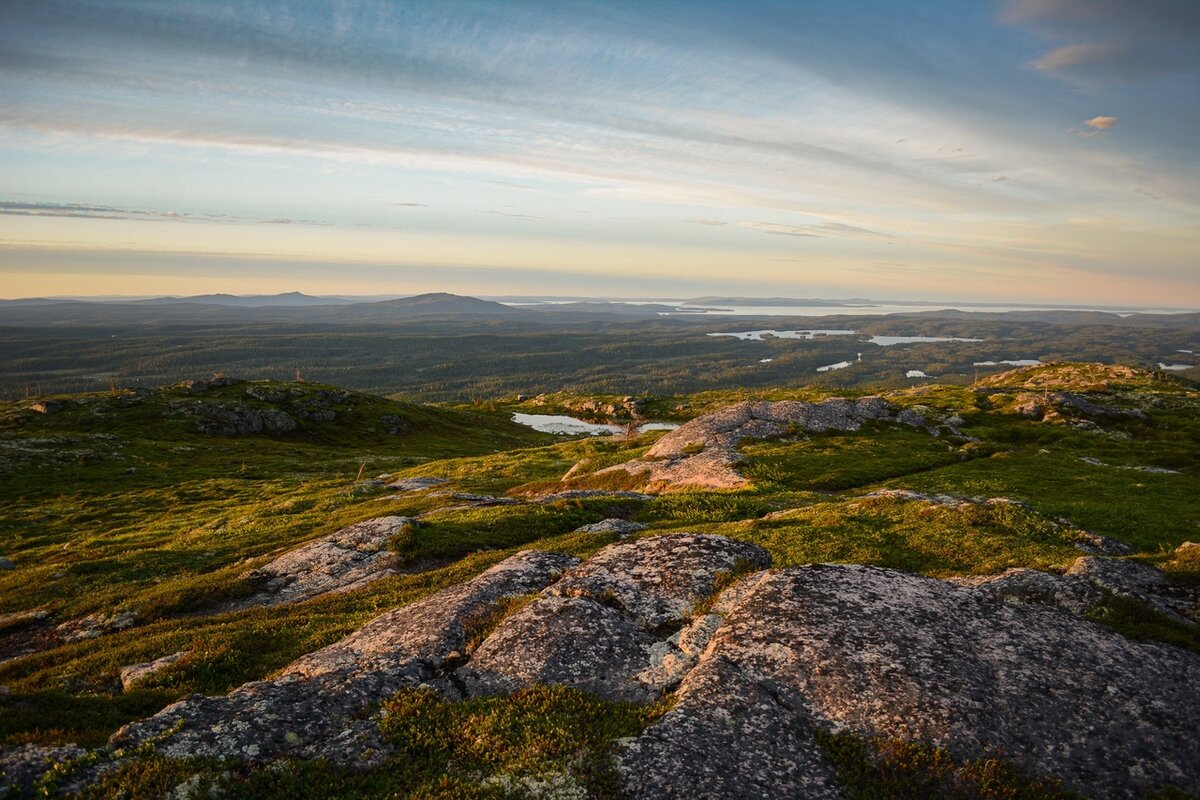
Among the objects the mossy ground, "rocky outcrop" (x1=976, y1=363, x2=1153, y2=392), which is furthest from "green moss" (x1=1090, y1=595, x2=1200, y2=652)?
"rocky outcrop" (x1=976, y1=363, x2=1153, y2=392)

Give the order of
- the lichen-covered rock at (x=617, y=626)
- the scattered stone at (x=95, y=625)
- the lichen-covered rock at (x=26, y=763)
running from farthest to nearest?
the scattered stone at (x=95, y=625) → the lichen-covered rock at (x=617, y=626) → the lichen-covered rock at (x=26, y=763)

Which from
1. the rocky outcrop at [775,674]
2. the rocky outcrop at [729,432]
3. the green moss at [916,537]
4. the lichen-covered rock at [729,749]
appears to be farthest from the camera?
the rocky outcrop at [729,432]

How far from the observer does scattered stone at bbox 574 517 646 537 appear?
26.4 m

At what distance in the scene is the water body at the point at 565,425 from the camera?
Result: 127 m

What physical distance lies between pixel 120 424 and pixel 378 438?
3992 cm

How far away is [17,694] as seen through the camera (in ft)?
42.4

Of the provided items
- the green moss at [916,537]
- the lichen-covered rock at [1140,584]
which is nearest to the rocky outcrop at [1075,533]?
the green moss at [916,537]

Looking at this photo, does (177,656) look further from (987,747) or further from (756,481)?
(756,481)

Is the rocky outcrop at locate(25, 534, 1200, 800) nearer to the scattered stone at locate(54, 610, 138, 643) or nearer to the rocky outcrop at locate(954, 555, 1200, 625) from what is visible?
the rocky outcrop at locate(954, 555, 1200, 625)

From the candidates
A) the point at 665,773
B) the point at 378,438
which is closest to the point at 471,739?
the point at 665,773

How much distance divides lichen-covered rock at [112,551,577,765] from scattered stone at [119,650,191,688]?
3714 mm

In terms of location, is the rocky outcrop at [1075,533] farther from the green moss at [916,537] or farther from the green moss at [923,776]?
the green moss at [923,776]

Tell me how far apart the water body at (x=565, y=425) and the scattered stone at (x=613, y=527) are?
291 ft

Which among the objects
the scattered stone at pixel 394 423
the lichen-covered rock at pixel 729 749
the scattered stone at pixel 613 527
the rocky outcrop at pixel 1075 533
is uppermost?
the lichen-covered rock at pixel 729 749
